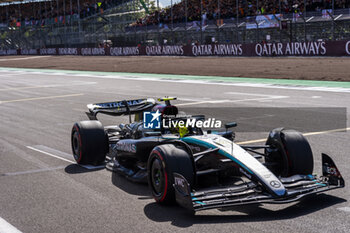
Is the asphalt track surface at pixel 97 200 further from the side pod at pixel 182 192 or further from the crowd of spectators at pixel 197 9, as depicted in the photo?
the crowd of spectators at pixel 197 9

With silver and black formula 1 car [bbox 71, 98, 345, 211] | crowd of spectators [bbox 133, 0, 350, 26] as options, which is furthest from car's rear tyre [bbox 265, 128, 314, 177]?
crowd of spectators [bbox 133, 0, 350, 26]

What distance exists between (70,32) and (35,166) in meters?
66.7

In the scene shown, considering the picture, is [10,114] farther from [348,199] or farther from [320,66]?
[320,66]

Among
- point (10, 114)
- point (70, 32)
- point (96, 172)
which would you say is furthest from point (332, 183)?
point (70, 32)

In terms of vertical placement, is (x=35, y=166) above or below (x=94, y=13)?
below

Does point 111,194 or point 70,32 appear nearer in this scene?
point 111,194

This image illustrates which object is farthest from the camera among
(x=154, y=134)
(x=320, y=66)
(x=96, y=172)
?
(x=320, y=66)

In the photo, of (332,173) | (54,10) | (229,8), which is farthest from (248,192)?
(54,10)

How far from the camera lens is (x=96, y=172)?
7.73 metres

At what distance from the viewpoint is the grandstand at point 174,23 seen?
39.3 metres

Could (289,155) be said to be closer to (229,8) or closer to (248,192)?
(248,192)

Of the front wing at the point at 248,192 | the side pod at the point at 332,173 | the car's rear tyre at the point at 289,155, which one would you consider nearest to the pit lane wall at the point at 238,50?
the car's rear tyre at the point at 289,155

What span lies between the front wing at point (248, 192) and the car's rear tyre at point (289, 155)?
16.6 inches

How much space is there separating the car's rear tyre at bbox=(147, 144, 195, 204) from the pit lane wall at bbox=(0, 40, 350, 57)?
2863cm
